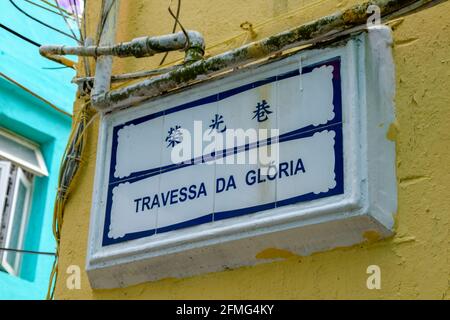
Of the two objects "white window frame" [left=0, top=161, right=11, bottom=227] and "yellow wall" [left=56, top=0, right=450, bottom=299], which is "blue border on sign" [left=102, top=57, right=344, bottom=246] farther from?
"white window frame" [left=0, top=161, right=11, bottom=227]

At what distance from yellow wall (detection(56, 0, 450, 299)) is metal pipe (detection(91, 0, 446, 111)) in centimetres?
24

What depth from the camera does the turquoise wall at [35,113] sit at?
8.11m

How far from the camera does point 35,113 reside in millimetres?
8430

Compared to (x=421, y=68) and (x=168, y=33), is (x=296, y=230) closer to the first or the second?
(x=421, y=68)

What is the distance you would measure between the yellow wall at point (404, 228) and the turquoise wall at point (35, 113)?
12.3 feet

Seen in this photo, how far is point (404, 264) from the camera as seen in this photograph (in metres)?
3.52

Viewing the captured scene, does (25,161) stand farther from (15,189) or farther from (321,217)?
(321,217)

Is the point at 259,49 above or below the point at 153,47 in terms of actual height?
below

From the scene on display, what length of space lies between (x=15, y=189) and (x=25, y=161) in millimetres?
295

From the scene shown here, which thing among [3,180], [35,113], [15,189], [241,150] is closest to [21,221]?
[15,189]

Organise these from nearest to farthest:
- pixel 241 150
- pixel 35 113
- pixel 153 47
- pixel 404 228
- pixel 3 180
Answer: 1. pixel 404 228
2. pixel 241 150
3. pixel 153 47
4. pixel 3 180
5. pixel 35 113

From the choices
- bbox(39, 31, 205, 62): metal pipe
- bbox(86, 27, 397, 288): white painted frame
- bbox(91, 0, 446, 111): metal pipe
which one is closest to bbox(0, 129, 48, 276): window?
bbox(39, 31, 205, 62): metal pipe

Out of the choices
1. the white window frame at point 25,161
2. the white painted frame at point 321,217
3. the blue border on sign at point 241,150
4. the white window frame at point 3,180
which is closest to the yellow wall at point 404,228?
the white painted frame at point 321,217
